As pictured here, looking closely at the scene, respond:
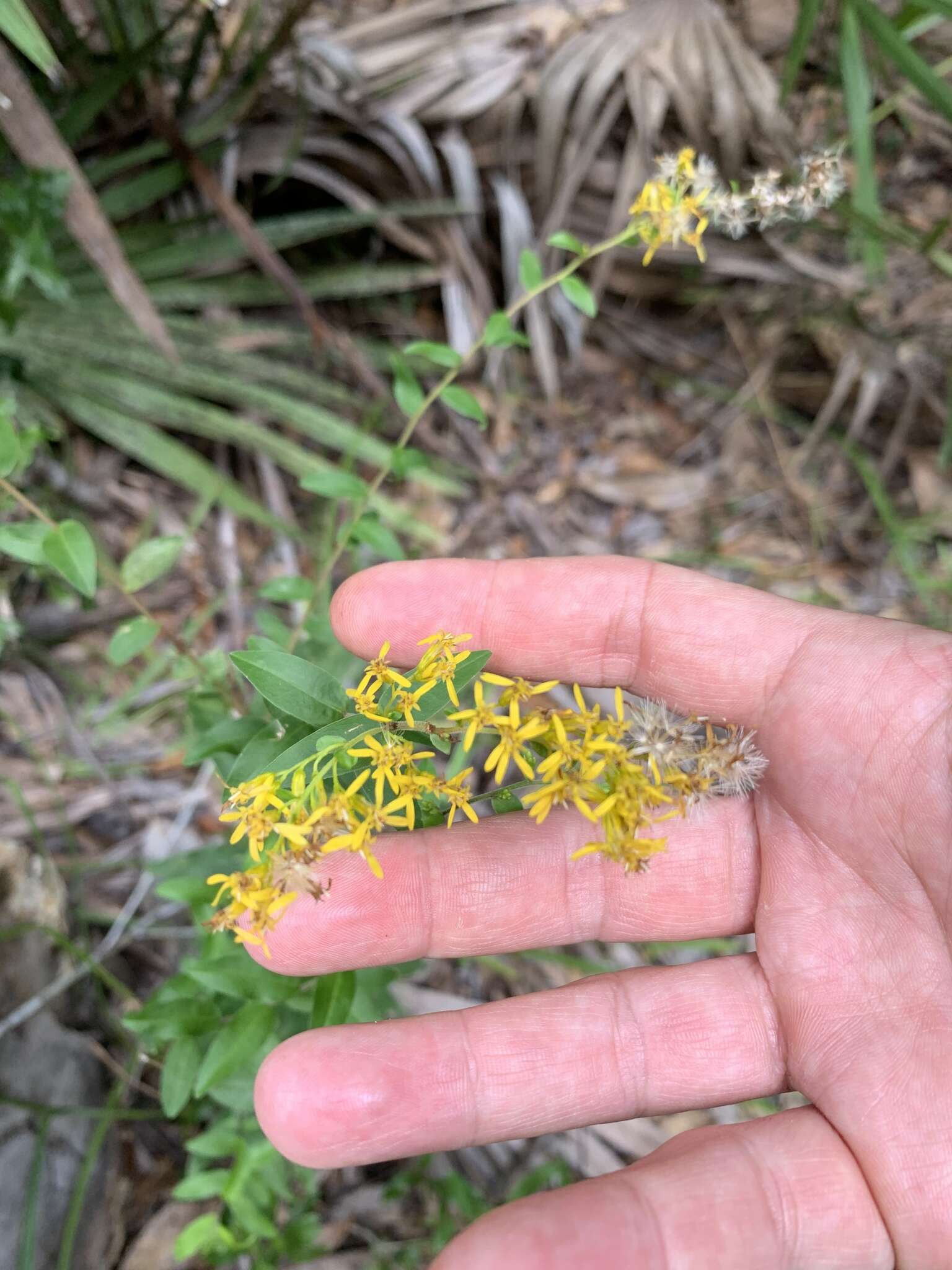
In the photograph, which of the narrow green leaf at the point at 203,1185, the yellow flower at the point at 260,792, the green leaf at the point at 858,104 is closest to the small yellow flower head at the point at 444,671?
the yellow flower at the point at 260,792

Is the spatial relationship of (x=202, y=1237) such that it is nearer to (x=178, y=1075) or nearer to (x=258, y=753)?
(x=178, y=1075)

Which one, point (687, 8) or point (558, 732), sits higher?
point (687, 8)

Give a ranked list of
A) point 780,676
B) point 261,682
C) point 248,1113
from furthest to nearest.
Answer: point 248,1113, point 780,676, point 261,682

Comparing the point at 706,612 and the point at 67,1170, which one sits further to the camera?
the point at 67,1170

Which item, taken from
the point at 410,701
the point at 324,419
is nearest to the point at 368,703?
the point at 410,701

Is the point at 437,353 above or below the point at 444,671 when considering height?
above

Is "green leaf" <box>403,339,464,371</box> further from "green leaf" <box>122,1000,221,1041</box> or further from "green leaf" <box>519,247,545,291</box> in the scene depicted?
"green leaf" <box>122,1000,221,1041</box>

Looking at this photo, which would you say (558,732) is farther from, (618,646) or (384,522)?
(384,522)

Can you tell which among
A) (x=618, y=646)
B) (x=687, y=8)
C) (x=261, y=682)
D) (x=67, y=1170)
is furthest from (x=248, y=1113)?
(x=687, y=8)
